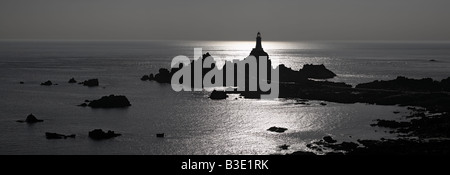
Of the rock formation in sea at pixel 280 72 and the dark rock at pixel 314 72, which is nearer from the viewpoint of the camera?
the rock formation in sea at pixel 280 72

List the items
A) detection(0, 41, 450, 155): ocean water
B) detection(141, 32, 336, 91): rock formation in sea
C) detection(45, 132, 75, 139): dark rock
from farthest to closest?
1. detection(141, 32, 336, 91): rock formation in sea
2. detection(45, 132, 75, 139): dark rock
3. detection(0, 41, 450, 155): ocean water

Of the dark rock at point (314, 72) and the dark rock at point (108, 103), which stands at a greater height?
the dark rock at point (314, 72)

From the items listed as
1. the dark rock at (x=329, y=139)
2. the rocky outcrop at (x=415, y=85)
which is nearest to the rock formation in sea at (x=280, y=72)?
the rocky outcrop at (x=415, y=85)

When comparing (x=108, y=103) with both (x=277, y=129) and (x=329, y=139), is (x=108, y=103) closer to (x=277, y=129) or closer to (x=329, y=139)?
(x=277, y=129)

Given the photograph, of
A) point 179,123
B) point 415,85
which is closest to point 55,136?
point 179,123

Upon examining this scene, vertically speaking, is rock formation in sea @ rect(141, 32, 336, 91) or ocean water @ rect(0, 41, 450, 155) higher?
rock formation in sea @ rect(141, 32, 336, 91)

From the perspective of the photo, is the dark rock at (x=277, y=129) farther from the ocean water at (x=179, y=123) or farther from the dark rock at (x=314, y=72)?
the dark rock at (x=314, y=72)

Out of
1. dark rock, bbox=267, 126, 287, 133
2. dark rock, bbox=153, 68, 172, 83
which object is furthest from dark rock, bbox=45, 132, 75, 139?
dark rock, bbox=153, 68, 172, 83

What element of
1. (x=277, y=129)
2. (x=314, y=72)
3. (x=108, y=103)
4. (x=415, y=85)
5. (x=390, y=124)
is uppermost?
(x=314, y=72)

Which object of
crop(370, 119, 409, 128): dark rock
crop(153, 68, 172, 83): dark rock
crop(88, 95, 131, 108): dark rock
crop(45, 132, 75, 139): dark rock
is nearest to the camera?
crop(45, 132, 75, 139): dark rock

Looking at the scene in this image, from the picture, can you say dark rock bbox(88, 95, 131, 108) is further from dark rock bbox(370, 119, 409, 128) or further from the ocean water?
dark rock bbox(370, 119, 409, 128)

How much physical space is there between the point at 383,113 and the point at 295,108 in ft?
50.5

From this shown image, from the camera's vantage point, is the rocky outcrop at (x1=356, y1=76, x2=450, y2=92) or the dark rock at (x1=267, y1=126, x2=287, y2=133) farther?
the rocky outcrop at (x1=356, y1=76, x2=450, y2=92)
